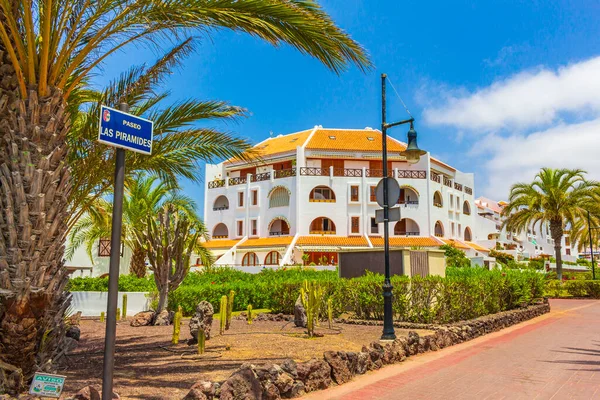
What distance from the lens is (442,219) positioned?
1944 inches

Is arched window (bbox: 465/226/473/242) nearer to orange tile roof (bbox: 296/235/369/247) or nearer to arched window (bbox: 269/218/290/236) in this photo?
orange tile roof (bbox: 296/235/369/247)

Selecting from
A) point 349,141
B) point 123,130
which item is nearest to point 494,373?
point 123,130

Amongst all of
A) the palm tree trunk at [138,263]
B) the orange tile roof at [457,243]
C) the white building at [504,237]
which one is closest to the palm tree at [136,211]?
the palm tree trunk at [138,263]

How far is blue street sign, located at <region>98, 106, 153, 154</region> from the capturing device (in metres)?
4.22

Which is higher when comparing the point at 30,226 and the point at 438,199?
the point at 438,199

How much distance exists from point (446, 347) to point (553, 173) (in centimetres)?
2965

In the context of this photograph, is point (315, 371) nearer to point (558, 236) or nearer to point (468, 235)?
point (558, 236)

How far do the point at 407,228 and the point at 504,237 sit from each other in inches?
1291

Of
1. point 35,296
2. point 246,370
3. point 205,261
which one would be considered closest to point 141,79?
point 35,296

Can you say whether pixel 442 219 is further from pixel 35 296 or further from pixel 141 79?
pixel 35 296

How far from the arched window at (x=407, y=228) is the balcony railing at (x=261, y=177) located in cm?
1312

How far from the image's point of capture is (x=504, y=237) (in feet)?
248

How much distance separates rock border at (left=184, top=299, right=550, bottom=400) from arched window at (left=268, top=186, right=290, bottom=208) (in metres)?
35.9

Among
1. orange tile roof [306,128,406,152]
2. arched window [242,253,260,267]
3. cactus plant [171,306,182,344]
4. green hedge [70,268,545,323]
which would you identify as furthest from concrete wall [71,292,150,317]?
orange tile roof [306,128,406,152]
